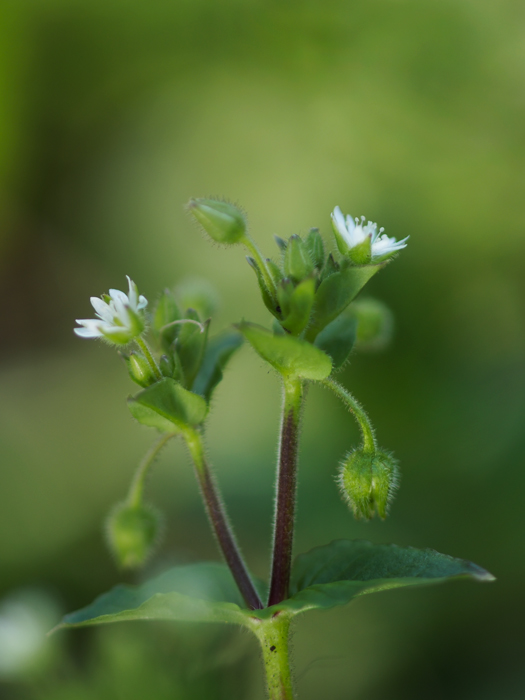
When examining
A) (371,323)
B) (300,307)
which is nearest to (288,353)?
(300,307)

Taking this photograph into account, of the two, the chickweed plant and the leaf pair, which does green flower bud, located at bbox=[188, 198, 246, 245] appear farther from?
the leaf pair

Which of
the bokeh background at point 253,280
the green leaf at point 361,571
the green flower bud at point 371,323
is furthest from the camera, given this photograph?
the bokeh background at point 253,280

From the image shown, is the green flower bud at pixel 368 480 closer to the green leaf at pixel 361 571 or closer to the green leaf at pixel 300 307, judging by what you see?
the green leaf at pixel 361 571

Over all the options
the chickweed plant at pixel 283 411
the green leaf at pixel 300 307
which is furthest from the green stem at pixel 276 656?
the green leaf at pixel 300 307

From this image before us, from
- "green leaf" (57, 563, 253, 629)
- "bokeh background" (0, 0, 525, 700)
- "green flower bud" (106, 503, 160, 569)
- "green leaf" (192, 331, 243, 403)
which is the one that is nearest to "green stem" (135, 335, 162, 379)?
"green leaf" (192, 331, 243, 403)

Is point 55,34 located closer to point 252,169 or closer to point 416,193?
point 252,169

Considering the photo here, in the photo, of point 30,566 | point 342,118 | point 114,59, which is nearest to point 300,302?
point 30,566

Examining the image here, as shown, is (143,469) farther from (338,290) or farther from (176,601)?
(338,290)
